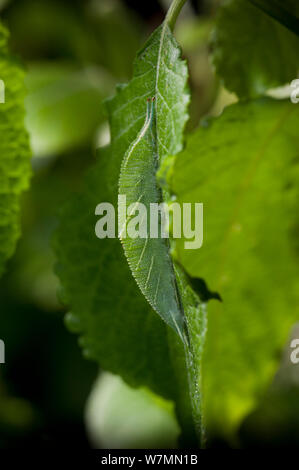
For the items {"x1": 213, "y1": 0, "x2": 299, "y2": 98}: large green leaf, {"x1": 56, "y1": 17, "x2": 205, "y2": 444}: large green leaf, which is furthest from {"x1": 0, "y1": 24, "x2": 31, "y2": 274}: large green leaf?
{"x1": 213, "y1": 0, "x2": 299, "y2": 98}: large green leaf

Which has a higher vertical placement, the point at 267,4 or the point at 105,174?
the point at 267,4

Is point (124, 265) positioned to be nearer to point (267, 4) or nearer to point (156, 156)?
point (156, 156)

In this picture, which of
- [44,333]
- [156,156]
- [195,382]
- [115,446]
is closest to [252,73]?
[156,156]

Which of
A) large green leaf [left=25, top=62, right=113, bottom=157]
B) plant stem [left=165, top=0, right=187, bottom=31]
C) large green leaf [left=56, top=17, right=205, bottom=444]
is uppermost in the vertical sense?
large green leaf [left=25, top=62, right=113, bottom=157]

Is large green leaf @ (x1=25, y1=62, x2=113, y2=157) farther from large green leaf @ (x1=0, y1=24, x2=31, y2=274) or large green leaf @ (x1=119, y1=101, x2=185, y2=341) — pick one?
large green leaf @ (x1=119, y1=101, x2=185, y2=341)

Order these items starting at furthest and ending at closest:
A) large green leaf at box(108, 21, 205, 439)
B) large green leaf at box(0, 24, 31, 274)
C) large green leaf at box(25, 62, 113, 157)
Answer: large green leaf at box(25, 62, 113, 157), large green leaf at box(0, 24, 31, 274), large green leaf at box(108, 21, 205, 439)

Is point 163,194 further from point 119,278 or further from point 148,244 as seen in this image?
point 119,278

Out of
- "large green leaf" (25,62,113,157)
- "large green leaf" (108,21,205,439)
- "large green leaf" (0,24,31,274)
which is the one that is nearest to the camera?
"large green leaf" (108,21,205,439)
